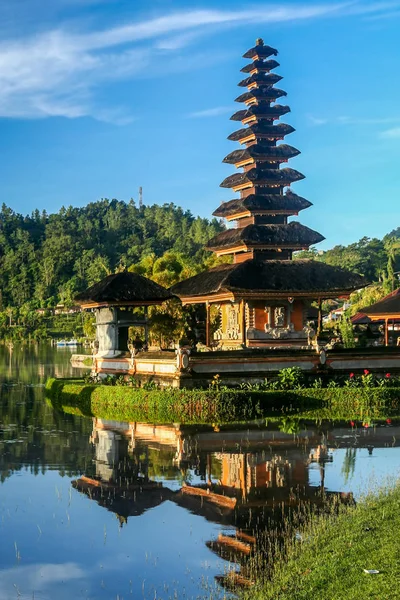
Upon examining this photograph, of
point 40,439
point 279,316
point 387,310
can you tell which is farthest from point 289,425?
point 387,310

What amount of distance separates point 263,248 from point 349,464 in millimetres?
24136

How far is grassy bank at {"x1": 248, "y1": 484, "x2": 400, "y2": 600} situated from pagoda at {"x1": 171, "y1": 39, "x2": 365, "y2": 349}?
24.9 metres

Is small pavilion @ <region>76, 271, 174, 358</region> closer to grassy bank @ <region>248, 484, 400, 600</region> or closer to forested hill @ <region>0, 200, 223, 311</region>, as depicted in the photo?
grassy bank @ <region>248, 484, 400, 600</region>

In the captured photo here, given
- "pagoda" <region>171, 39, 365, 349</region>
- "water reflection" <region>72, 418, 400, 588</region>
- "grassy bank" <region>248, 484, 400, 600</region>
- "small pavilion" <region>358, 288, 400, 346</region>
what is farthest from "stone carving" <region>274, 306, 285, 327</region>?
"grassy bank" <region>248, 484, 400, 600</region>

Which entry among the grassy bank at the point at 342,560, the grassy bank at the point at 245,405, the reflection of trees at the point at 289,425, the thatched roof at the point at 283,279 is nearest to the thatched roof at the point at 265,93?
the thatched roof at the point at 283,279

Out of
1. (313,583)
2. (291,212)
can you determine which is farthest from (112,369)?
(313,583)

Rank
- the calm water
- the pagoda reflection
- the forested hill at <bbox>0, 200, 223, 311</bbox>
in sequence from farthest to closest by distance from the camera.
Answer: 1. the forested hill at <bbox>0, 200, 223, 311</bbox>
2. the pagoda reflection
3. the calm water

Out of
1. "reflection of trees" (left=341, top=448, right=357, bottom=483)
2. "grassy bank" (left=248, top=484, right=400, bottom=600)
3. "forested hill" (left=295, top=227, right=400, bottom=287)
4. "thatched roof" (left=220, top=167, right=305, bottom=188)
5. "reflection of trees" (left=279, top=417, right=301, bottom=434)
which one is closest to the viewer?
"grassy bank" (left=248, top=484, right=400, bottom=600)

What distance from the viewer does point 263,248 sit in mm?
43719

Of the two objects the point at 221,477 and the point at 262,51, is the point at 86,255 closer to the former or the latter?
the point at 262,51

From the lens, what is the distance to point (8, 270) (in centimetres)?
16800

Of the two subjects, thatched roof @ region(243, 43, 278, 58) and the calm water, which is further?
thatched roof @ region(243, 43, 278, 58)

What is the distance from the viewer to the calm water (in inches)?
508

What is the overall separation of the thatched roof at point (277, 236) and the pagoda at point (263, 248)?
51 mm
